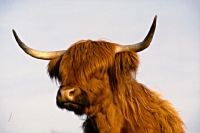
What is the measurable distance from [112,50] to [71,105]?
3.45 ft

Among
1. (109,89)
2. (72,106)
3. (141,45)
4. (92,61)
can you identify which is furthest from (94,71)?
(141,45)

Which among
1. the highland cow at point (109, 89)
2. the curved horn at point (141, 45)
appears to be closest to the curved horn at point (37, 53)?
the highland cow at point (109, 89)

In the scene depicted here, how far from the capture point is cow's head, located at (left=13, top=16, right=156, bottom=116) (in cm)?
742

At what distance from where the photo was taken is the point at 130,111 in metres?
7.82

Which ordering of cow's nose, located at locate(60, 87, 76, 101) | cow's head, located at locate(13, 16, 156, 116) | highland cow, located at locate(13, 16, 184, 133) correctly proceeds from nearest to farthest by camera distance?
cow's nose, located at locate(60, 87, 76, 101)
cow's head, located at locate(13, 16, 156, 116)
highland cow, located at locate(13, 16, 184, 133)

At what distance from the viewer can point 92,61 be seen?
7.68 metres

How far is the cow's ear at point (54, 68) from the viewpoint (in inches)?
323

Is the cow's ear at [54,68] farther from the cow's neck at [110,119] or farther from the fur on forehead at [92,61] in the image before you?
the cow's neck at [110,119]

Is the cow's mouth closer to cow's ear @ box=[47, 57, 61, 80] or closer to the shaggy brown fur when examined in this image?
the shaggy brown fur

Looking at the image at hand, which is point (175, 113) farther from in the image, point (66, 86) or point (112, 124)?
point (66, 86)

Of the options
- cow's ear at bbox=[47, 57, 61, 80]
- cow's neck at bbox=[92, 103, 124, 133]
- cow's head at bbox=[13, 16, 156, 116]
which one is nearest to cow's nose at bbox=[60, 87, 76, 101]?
cow's head at bbox=[13, 16, 156, 116]

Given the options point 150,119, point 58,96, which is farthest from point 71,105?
point 150,119

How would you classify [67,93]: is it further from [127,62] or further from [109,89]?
[127,62]

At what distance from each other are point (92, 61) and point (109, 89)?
44 centimetres
